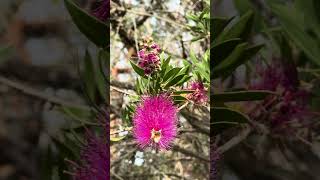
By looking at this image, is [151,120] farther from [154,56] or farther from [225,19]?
→ [225,19]

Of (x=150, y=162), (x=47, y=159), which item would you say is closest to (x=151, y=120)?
(x=150, y=162)

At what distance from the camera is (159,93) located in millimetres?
1751

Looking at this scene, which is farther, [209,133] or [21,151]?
[209,133]

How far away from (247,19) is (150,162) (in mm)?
507

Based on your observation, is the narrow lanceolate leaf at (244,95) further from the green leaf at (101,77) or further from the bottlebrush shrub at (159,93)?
the green leaf at (101,77)

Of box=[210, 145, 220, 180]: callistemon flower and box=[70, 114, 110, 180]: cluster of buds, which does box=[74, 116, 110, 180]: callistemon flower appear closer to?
box=[70, 114, 110, 180]: cluster of buds

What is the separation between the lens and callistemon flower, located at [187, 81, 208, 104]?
1756 mm

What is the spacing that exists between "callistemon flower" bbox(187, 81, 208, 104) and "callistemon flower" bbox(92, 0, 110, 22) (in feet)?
1.08

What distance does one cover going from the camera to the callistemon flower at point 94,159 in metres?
1.72

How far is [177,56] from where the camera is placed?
1.77 metres

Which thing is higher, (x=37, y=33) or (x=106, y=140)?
(x=37, y=33)

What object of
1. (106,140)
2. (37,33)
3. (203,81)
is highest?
(37,33)

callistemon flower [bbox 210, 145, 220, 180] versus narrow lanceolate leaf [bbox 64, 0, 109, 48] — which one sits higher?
narrow lanceolate leaf [bbox 64, 0, 109, 48]

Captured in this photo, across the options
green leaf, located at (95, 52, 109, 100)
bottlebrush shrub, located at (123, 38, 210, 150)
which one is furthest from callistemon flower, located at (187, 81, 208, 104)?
green leaf, located at (95, 52, 109, 100)
